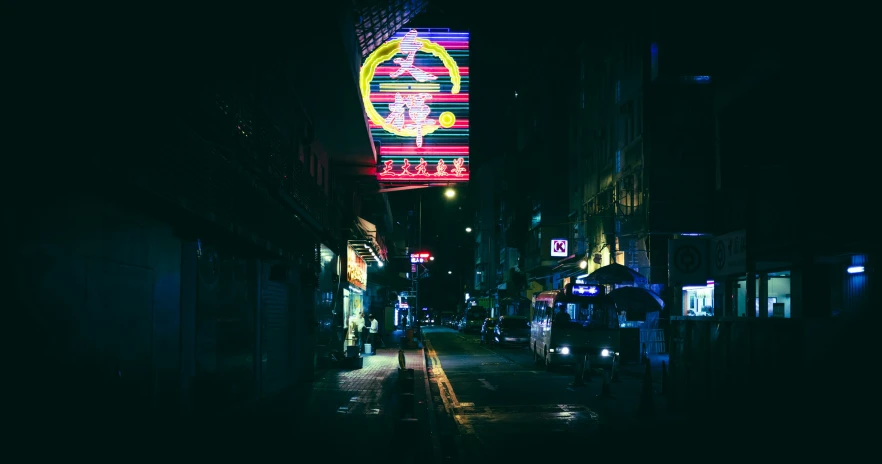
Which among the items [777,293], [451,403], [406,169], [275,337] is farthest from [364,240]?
[451,403]

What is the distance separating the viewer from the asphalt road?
11336mm

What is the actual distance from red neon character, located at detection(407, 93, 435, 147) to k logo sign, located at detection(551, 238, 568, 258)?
898 inches

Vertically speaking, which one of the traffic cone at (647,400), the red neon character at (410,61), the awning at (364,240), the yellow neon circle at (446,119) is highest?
the red neon character at (410,61)

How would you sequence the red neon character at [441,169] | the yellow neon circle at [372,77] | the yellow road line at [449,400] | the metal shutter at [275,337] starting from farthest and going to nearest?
the yellow neon circle at [372,77], the red neon character at [441,169], the metal shutter at [275,337], the yellow road line at [449,400]

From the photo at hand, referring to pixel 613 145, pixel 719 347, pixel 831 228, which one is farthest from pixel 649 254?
pixel 719 347

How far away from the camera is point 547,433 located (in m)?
12.7

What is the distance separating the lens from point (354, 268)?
35188 millimetres

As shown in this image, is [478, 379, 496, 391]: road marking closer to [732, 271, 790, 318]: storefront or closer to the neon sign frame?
the neon sign frame

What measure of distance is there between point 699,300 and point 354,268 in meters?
14.8

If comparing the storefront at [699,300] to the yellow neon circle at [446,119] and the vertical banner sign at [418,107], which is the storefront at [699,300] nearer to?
the vertical banner sign at [418,107]

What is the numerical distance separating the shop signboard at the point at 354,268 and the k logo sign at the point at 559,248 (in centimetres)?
1583

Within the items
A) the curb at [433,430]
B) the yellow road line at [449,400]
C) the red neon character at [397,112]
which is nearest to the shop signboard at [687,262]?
the yellow road line at [449,400]

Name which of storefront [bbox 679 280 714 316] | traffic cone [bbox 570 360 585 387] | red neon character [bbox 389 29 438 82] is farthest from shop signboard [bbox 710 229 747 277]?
red neon character [bbox 389 29 438 82]

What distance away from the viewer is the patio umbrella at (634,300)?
101ft
